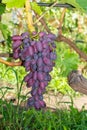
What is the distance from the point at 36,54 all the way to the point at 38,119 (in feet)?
2.32

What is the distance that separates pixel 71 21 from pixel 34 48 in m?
3.87

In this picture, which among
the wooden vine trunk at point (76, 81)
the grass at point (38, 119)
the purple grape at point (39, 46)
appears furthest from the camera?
the grass at point (38, 119)

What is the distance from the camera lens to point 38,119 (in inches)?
65.8

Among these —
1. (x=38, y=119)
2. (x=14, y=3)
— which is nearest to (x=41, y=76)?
(x=14, y=3)

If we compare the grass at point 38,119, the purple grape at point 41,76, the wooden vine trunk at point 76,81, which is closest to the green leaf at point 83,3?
the purple grape at point 41,76

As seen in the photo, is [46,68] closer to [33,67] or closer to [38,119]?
[33,67]

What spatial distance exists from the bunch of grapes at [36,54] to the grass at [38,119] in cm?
52

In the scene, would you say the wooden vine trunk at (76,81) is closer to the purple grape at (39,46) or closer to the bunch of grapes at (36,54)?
the bunch of grapes at (36,54)

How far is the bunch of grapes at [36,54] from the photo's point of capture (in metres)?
0.99

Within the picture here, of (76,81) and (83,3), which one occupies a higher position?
(83,3)

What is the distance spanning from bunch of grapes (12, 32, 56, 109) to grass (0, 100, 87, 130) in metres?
0.52

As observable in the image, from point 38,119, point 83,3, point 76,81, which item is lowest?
point 38,119

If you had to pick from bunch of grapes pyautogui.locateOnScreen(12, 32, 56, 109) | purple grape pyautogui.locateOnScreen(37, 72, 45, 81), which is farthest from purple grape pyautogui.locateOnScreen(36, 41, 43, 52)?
purple grape pyautogui.locateOnScreen(37, 72, 45, 81)

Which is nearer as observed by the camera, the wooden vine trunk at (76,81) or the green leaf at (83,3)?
the green leaf at (83,3)
